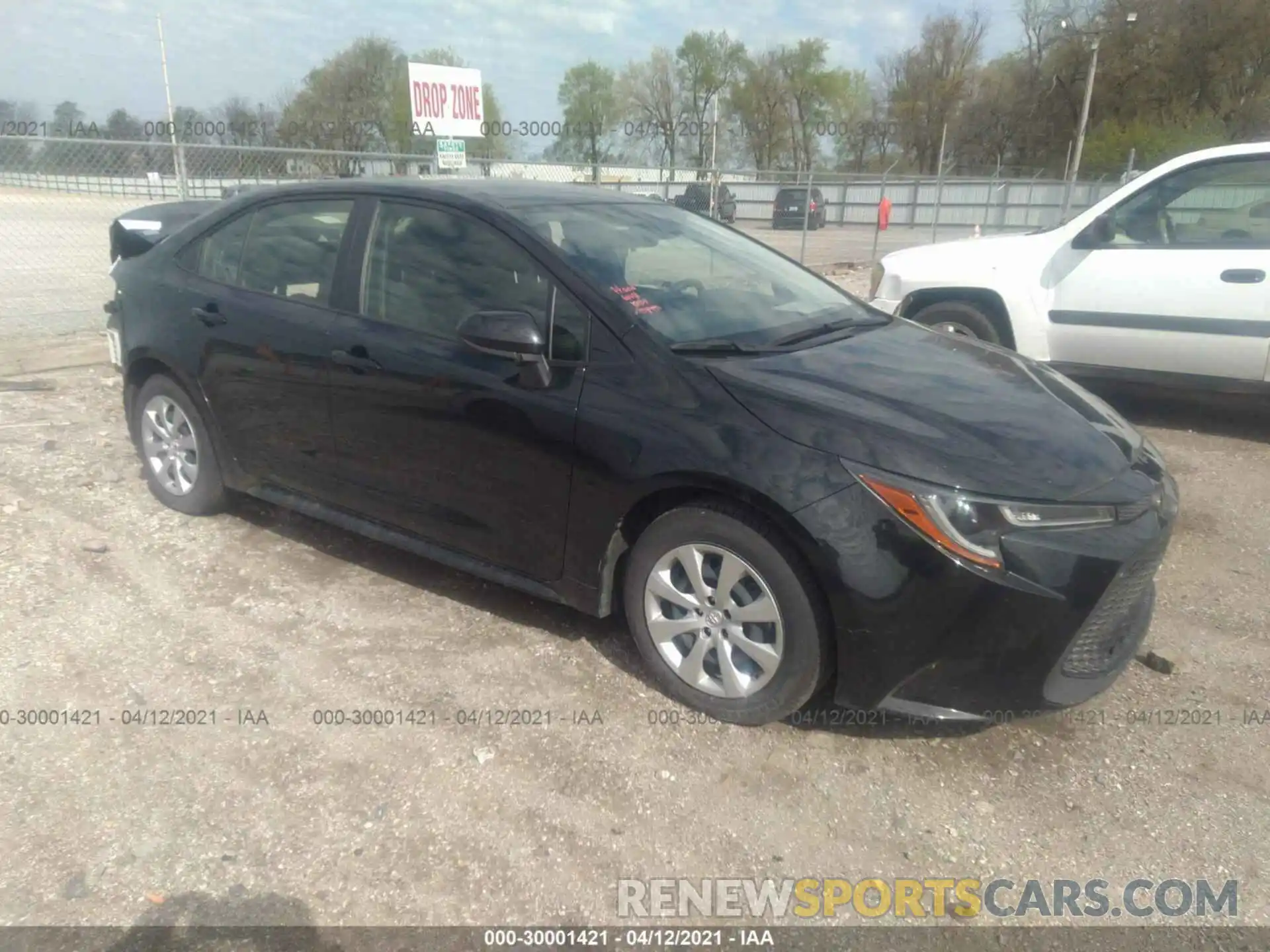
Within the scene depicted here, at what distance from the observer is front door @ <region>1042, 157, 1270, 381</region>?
555cm

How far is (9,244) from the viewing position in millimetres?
9914

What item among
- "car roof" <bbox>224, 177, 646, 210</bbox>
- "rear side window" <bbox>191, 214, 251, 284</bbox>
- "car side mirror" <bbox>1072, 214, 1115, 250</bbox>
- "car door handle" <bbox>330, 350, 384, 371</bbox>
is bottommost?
"car door handle" <bbox>330, 350, 384, 371</bbox>

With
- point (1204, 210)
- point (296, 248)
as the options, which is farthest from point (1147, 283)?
point (296, 248)

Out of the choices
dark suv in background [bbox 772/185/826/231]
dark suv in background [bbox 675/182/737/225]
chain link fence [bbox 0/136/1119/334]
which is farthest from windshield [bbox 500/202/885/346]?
dark suv in background [bbox 772/185/826/231]

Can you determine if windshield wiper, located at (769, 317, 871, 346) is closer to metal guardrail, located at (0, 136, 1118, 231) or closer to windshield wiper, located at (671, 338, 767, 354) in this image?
windshield wiper, located at (671, 338, 767, 354)

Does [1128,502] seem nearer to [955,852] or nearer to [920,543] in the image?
[920,543]

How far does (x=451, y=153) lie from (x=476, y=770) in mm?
16797

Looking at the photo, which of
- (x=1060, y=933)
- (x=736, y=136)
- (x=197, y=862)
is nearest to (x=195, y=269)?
(x=197, y=862)

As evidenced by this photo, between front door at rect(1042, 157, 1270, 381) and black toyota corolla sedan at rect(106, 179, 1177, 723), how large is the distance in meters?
2.70

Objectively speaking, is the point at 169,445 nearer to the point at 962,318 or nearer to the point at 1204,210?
the point at 962,318

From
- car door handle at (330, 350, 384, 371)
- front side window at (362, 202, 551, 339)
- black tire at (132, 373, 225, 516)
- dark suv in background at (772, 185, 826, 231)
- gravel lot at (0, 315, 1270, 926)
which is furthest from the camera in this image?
dark suv in background at (772, 185, 826, 231)

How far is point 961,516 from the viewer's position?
254cm

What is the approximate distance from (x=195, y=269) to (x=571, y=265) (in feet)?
7.00

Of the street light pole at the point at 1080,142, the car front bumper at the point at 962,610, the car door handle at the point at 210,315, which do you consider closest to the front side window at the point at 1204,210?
the car front bumper at the point at 962,610
